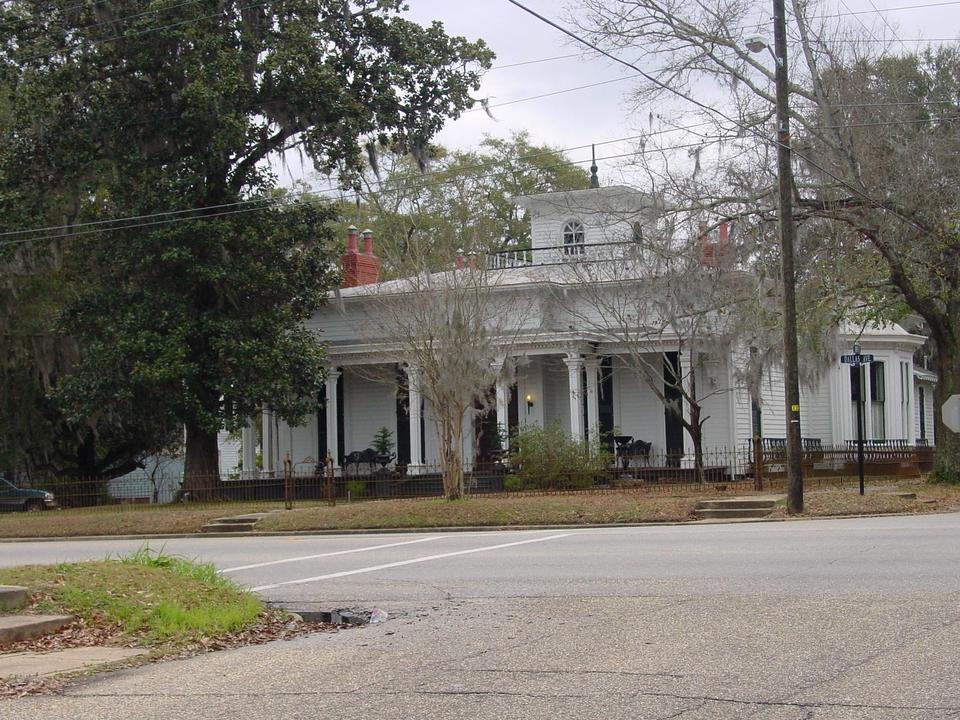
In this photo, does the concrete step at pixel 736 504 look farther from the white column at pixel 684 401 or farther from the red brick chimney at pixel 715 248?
the white column at pixel 684 401

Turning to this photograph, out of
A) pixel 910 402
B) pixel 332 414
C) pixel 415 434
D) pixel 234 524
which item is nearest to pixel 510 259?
pixel 415 434

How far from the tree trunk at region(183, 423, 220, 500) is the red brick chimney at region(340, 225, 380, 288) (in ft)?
27.6

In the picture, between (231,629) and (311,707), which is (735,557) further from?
(311,707)

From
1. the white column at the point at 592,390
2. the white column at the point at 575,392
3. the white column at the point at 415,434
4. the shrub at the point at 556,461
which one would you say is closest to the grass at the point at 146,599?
the shrub at the point at 556,461

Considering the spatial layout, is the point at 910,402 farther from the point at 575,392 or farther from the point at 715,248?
the point at 715,248

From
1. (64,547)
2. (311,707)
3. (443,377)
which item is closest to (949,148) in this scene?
(443,377)

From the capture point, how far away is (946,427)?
Result: 2811 centimetres

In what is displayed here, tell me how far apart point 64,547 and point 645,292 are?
1602cm

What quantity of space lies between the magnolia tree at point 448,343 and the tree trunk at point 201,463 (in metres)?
8.22

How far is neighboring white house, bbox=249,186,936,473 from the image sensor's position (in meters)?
34.8

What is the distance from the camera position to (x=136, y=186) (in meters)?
32.7

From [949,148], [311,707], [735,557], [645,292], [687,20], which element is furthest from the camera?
[645,292]

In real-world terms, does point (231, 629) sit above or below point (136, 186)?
Answer: below

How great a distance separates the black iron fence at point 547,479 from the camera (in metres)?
31.6
